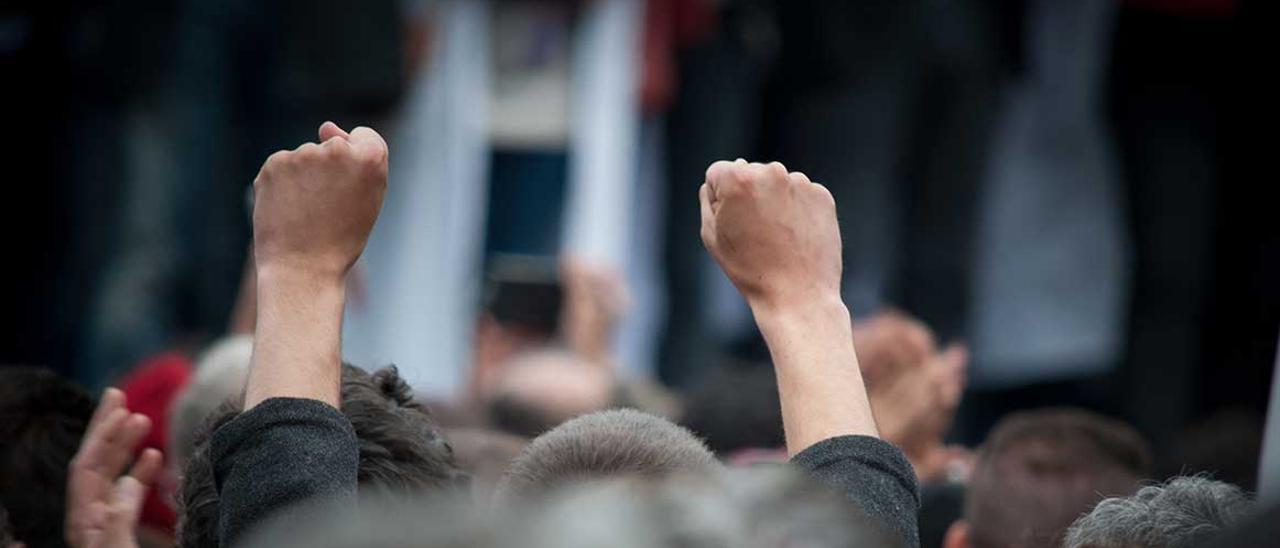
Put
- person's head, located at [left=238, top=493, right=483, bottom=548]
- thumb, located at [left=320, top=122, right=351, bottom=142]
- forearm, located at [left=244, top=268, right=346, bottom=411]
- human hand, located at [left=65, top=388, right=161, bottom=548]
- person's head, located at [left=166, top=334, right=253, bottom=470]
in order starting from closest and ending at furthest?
person's head, located at [left=238, top=493, right=483, bottom=548]
forearm, located at [left=244, top=268, right=346, bottom=411]
thumb, located at [left=320, top=122, right=351, bottom=142]
human hand, located at [left=65, top=388, right=161, bottom=548]
person's head, located at [left=166, top=334, right=253, bottom=470]

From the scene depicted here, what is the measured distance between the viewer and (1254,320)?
6023 mm

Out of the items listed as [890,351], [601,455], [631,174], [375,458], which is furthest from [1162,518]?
[631,174]

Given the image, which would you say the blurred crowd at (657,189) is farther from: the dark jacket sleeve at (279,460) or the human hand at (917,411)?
the dark jacket sleeve at (279,460)

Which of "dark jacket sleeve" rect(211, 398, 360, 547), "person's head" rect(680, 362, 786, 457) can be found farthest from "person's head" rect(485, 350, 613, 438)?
"dark jacket sleeve" rect(211, 398, 360, 547)

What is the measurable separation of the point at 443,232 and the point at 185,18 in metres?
0.96

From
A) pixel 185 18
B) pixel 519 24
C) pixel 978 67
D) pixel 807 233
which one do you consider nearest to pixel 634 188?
pixel 519 24

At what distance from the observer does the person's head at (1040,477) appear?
10.1 feet

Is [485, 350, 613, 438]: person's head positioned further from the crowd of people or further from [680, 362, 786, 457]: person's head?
the crowd of people

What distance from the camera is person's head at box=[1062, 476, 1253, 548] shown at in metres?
2.25

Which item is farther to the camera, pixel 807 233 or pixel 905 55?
pixel 905 55

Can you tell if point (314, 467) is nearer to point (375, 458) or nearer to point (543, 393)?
point (375, 458)

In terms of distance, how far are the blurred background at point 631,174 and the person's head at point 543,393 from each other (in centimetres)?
77

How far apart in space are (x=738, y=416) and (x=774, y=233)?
170 cm

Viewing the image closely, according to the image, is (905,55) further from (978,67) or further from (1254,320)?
(1254,320)
